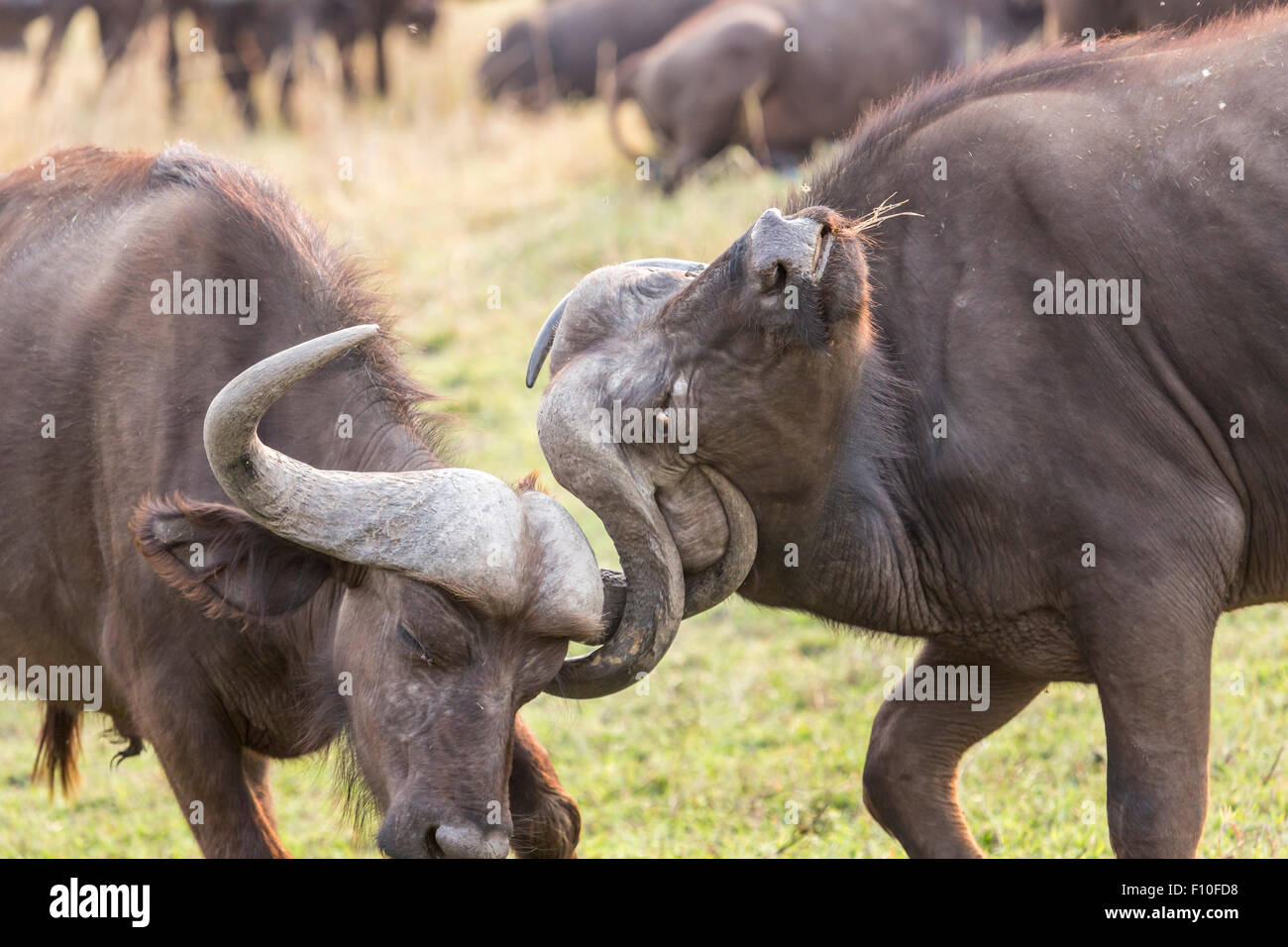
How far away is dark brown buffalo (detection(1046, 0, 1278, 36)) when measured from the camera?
22.9 feet

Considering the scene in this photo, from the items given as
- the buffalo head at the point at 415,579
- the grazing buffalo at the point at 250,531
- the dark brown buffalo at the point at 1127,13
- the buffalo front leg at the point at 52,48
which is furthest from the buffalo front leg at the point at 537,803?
the buffalo front leg at the point at 52,48

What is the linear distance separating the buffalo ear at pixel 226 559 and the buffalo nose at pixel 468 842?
823mm

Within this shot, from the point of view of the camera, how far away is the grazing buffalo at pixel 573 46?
19.3 metres

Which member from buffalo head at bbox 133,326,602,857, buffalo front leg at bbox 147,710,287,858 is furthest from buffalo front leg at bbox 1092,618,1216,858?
buffalo front leg at bbox 147,710,287,858

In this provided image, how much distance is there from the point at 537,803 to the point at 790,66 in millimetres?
10762

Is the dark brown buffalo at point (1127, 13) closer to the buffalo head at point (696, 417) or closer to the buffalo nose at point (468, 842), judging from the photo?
the buffalo head at point (696, 417)

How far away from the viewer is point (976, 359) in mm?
4410

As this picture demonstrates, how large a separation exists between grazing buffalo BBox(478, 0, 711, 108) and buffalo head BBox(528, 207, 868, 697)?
15.2 metres

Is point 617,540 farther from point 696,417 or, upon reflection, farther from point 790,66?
point 790,66

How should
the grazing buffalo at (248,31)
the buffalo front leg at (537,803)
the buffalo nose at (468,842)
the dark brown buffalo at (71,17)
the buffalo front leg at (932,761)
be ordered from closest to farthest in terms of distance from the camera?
1. the buffalo nose at (468,842)
2. the buffalo front leg at (537,803)
3. the buffalo front leg at (932,761)
4. the dark brown buffalo at (71,17)
5. the grazing buffalo at (248,31)

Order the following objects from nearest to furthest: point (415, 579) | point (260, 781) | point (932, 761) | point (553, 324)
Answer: point (415, 579) → point (553, 324) → point (932, 761) → point (260, 781)

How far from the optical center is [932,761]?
5219 millimetres

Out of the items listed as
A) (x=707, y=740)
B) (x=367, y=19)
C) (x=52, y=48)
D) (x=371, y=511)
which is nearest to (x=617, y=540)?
(x=371, y=511)

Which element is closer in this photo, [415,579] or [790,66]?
[415,579]
